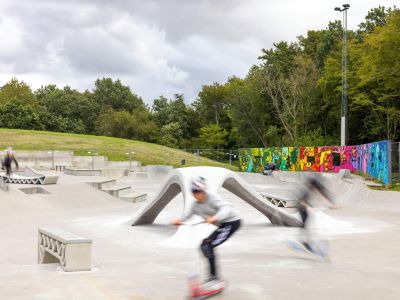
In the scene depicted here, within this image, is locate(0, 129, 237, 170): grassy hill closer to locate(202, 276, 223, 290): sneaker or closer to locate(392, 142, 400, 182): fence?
locate(392, 142, 400, 182): fence

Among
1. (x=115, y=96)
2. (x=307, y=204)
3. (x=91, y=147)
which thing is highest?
(x=115, y=96)

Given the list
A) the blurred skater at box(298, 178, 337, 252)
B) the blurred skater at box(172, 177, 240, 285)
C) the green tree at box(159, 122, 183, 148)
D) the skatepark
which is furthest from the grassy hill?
the blurred skater at box(172, 177, 240, 285)

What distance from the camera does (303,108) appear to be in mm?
59125

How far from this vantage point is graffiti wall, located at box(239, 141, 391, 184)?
26.3m

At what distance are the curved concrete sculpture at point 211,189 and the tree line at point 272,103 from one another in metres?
25.7

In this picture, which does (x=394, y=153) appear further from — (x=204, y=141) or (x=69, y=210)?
(x=204, y=141)

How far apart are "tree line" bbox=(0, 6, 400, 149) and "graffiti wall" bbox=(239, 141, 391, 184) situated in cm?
598

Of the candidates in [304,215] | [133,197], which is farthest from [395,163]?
[304,215]

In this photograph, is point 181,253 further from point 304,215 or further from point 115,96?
point 115,96

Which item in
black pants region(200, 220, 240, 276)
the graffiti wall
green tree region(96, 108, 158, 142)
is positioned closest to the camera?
black pants region(200, 220, 240, 276)

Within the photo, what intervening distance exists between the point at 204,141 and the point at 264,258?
66719mm

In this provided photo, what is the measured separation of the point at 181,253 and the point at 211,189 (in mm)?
2632

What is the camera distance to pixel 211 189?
39.8 ft

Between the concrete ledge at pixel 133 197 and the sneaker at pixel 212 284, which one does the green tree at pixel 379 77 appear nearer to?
the concrete ledge at pixel 133 197
